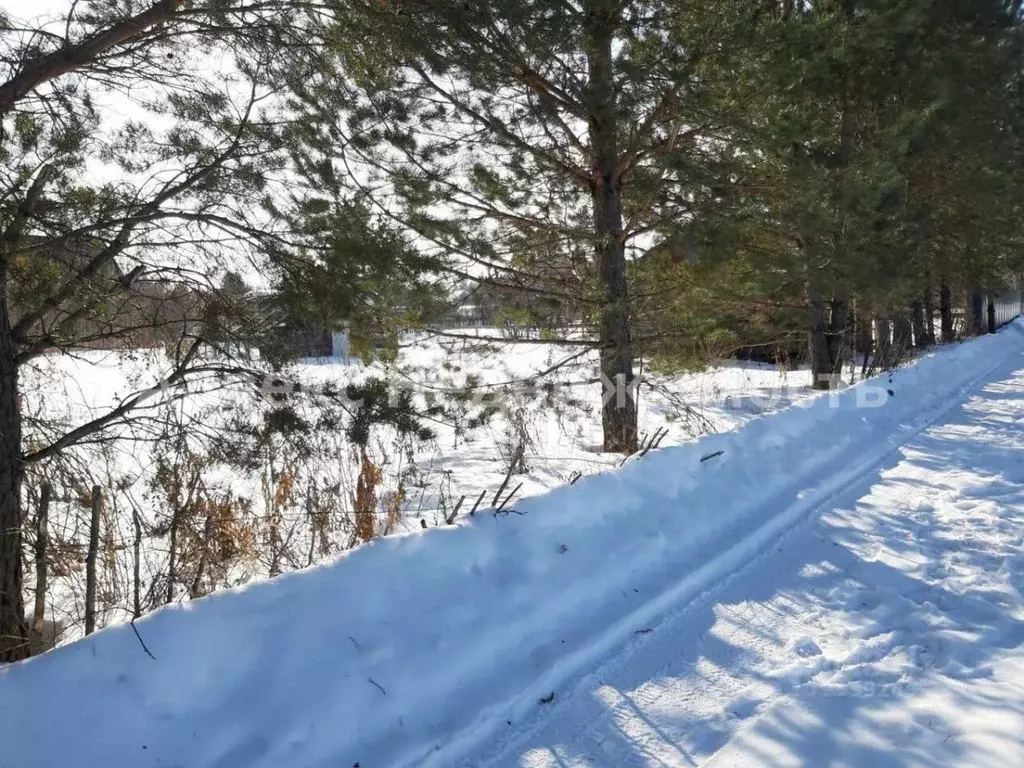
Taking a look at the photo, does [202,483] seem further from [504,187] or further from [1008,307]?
[1008,307]

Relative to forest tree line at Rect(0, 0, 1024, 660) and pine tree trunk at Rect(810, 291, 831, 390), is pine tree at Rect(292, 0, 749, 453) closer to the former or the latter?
forest tree line at Rect(0, 0, 1024, 660)

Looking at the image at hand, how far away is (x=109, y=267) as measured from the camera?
13.8ft

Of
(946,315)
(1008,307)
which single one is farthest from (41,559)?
(1008,307)

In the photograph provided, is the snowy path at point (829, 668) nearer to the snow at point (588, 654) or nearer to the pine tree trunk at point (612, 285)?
the snow at point (588, 654)

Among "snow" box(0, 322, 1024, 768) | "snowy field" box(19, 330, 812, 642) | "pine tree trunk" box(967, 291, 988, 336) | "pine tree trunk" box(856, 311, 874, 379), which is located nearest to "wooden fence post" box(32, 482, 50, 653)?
"snowy field" box(19, 330, 812, 642)

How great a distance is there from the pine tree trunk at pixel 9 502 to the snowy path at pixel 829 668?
2825 millimetres

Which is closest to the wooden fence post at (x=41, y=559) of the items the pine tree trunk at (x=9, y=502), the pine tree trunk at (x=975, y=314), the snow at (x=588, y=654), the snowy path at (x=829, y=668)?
the pine tree trunk at (x=9, y=502)

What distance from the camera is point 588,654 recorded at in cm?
346

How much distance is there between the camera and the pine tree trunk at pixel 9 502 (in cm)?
393

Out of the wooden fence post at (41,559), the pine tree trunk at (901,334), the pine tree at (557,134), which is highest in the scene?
the pine tree at (557,134)

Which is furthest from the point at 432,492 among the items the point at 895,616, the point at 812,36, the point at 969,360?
the point at 969,360

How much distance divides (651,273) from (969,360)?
407 inches

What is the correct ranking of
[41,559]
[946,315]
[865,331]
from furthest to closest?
[946,315] → [865,331] → [41,559]

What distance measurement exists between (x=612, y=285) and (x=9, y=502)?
19.0ft
